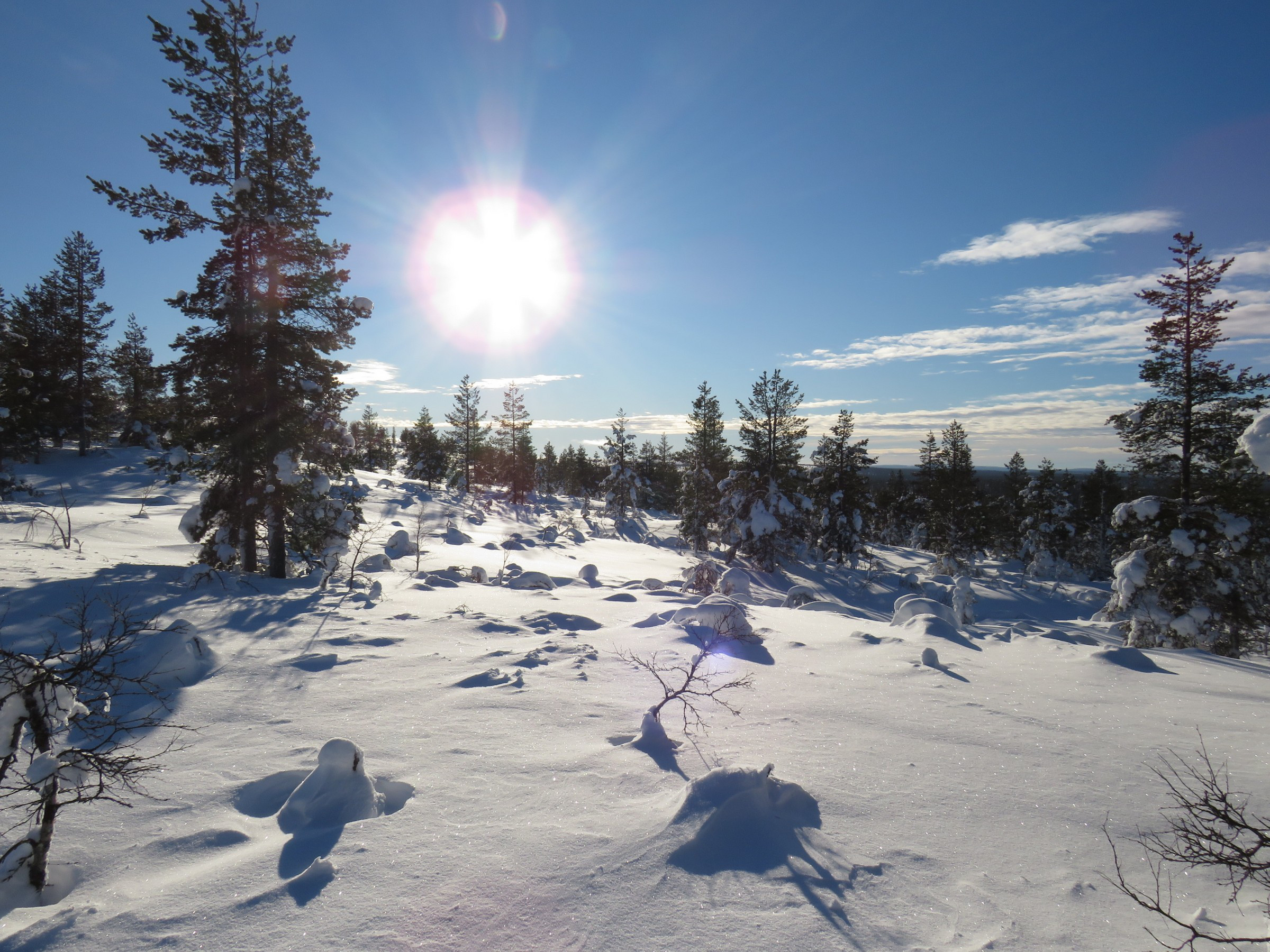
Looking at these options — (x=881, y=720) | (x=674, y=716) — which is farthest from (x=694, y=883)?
(x=881, y=720)

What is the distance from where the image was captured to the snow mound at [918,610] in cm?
1012

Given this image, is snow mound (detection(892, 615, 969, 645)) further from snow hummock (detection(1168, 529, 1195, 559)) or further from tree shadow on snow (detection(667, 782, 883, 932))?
snow hummock (detection(1168, 529, 1195, 559))

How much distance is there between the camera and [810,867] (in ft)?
9.25

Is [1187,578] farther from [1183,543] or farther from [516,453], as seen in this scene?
[516,453]

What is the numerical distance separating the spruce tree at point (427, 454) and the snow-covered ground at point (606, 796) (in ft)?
147

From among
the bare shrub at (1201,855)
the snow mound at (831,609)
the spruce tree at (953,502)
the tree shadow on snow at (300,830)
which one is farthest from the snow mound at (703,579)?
the spruce tree at (953,502)

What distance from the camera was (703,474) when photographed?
101 feet

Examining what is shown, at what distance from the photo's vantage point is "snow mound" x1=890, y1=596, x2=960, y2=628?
10.1 m

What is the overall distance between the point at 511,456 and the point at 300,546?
35.9 meters

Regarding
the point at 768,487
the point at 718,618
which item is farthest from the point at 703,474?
the point at 718,618

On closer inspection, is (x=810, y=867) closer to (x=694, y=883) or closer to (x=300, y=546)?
(x=694, y=883)

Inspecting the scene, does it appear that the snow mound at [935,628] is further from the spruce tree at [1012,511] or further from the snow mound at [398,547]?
the spruce tree at [1012,511]

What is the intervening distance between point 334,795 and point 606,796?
5.32 feet

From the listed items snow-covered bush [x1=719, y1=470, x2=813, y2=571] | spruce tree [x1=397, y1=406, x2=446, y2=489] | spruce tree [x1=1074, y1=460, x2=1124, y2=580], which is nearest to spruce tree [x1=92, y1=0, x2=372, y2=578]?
snow-covered bush [x1=719, y1=470, x2=813, y2=571]
